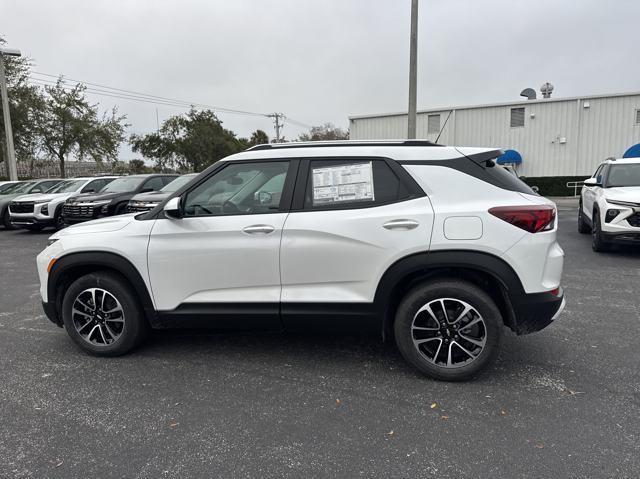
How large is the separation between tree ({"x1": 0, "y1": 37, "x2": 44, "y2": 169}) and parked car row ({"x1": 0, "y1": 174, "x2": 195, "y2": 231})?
36.8 ft

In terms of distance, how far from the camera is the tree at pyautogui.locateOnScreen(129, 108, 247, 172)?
43.1 metres

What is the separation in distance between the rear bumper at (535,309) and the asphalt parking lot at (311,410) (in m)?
0.46

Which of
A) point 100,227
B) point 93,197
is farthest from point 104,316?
point 93,197

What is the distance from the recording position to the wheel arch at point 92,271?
3754mm

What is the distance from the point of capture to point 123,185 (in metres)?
13.5

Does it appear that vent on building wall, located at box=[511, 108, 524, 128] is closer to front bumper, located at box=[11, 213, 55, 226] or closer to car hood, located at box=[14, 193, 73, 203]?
car hood, located at box=[14, 193, 73, 203]

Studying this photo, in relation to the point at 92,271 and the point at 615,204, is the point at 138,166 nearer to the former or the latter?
the point at 615,204

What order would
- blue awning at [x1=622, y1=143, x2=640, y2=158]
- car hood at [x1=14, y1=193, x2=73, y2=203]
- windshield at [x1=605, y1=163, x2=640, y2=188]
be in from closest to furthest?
1. windshield at [x1=605, y1=163, x2=640, y2=188]
2. car hood at [x1=14, y1=193, x2=73, y2=203]
3. blue awning at [x1=622, y1=143, x2=640, y2=158]

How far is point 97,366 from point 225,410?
1.44 meters

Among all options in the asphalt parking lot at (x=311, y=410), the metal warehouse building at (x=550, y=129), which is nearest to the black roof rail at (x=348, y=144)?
the asphalt parking lot at (x=311, y=410)

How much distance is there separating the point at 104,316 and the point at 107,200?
935 cm

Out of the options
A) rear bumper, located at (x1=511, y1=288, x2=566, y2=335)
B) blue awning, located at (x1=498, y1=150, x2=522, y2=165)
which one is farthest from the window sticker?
blue awning, located at (x1=498, y1=150, x2=522, y2=165)

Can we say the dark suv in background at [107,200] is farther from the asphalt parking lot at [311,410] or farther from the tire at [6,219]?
the asphalt parking lot at [311,410]

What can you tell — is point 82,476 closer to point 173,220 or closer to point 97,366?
point 97,366
